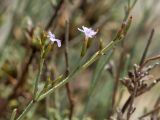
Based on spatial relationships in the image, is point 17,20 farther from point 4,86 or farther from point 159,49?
point 159,49

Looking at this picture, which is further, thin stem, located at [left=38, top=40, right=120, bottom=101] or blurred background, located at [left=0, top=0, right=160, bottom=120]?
blurred background, located at [left=0, top=0, right=160, bottom=120]

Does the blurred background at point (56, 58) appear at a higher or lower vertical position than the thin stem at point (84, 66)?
higher

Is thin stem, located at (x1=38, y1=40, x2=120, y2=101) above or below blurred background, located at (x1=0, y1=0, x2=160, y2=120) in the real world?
below

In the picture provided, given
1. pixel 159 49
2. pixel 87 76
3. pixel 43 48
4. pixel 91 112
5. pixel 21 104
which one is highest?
pixel 87 76

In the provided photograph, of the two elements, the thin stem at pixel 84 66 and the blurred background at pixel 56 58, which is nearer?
the thin stem at pixel 84 66

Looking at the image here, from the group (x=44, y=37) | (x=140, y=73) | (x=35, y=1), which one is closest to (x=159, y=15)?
(x=35, y=1)

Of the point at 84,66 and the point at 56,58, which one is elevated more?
the point at 56,58

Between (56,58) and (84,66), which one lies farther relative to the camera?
(56,58)

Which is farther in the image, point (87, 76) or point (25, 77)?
point (87, 76)
